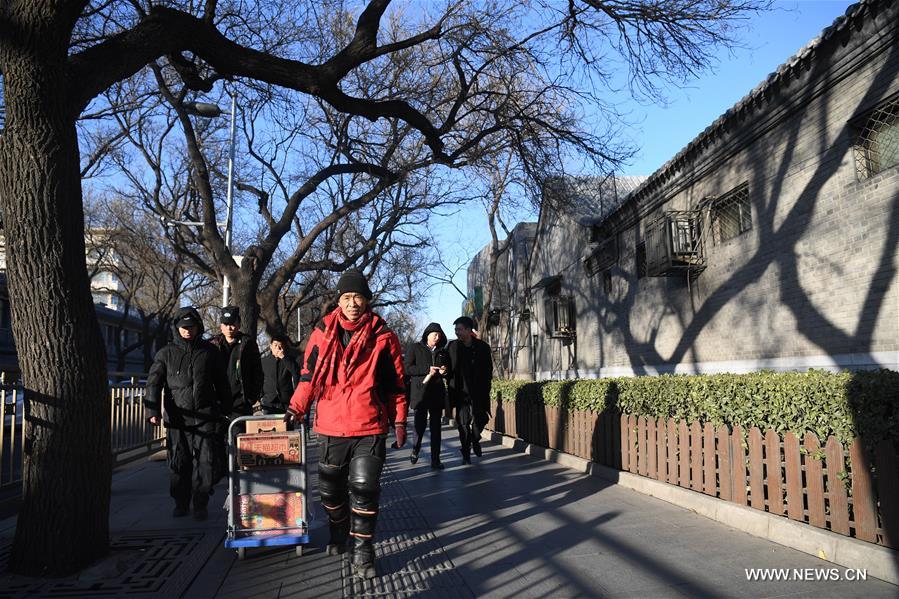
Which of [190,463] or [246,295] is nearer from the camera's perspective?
[190,463]

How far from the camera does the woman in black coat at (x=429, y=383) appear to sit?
9.62 m

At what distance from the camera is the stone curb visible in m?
4.16

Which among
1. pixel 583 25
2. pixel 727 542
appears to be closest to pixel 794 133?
pixel 583 25

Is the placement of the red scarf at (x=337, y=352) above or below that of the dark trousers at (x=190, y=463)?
above

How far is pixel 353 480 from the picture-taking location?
4664 mm

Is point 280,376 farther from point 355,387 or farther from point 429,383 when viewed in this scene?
point 355,387

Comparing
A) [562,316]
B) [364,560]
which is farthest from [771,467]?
[562,316]

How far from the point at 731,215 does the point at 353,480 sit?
9.39m

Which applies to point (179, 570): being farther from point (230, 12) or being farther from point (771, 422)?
point (230, 12)

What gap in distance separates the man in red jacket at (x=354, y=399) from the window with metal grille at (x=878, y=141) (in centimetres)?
634

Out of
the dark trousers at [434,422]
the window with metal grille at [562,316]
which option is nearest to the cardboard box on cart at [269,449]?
the dark trousers at [434,422]

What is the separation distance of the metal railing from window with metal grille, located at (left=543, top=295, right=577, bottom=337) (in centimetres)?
1282

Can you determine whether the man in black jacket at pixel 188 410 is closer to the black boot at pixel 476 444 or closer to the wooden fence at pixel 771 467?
the wooden fence at pixel 771 467

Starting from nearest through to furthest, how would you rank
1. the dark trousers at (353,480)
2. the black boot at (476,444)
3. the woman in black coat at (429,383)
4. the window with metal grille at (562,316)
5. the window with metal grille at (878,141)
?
the dark trousers at (353,480)
the window with metal grille at (878,141)
the woman in black coat at (429,383)
the black boot at (476,444)
the window with metal grille at (562,316)
